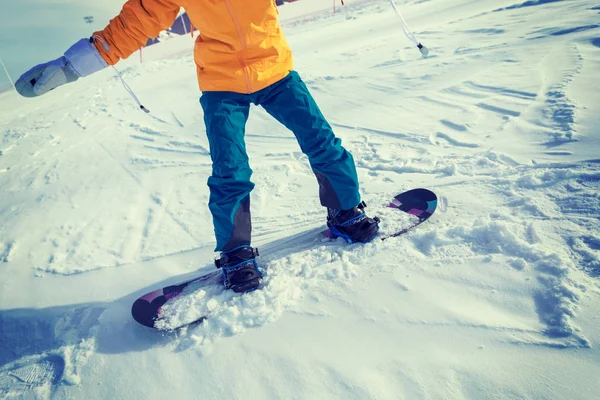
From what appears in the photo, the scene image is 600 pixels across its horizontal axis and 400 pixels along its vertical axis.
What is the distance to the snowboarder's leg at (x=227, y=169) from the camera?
1.57m

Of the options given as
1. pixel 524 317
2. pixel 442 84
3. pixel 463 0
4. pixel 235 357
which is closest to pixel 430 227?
pixel 524 317

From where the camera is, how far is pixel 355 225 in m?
1.75

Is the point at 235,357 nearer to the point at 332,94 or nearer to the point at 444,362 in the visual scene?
the point at 444,362

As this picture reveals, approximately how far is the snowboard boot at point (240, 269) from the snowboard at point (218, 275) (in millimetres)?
103

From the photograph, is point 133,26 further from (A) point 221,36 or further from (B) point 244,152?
(B) point 244,152

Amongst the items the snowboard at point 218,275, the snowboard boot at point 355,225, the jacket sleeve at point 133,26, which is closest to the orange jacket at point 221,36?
the jacket sleeve at point 133,26

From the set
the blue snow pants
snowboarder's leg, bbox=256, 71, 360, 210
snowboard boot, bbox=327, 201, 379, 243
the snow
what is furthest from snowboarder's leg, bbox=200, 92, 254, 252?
snowboard boot, bbox=327, 201, 379, 243

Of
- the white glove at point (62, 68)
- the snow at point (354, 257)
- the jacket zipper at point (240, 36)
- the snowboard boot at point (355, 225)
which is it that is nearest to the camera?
the snow at point (354, 257)

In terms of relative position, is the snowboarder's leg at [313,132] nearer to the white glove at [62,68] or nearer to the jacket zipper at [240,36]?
the jacket zipper at [240,36]

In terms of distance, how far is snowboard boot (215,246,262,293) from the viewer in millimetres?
1565

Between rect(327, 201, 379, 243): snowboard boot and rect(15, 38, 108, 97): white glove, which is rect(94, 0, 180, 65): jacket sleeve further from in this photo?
rect(327, 201, 379, 243): snowboard boot

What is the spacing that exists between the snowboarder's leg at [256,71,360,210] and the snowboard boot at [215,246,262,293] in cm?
55

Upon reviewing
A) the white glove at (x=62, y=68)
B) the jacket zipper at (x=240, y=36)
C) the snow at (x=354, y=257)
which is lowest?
the snow at (x=354, y=257)

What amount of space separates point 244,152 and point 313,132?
1.15 ft
